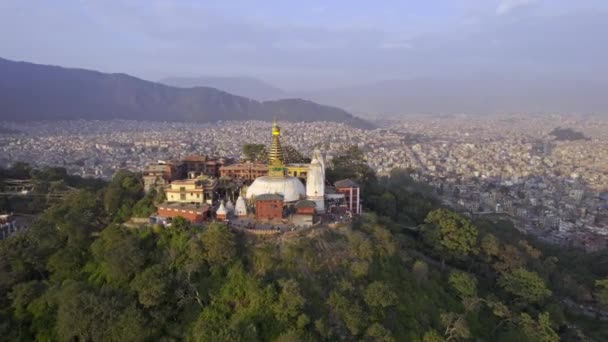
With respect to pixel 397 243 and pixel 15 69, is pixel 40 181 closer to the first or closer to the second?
pixel 397 243

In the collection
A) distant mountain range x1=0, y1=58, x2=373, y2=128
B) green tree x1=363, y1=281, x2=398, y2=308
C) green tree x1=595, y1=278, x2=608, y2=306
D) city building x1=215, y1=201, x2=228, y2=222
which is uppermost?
distant mountain range x1=0, y1=58, x2=373, y2=128

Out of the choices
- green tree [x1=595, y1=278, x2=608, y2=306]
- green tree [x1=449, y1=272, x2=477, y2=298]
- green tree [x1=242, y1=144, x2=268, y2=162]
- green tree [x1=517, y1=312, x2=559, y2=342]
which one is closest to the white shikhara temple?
green tree [x1=449, y1=272, x2=477, y2=298]

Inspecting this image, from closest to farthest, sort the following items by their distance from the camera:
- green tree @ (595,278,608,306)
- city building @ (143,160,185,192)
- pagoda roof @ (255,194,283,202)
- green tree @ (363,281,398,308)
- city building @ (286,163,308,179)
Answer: green tree @ (363,281,398,308) < pagoda roof @ (255,194,283,202) < green tree @ (595,278,608,306) < city building @ (143,160,185,192) < city building @ (286,163,308,179)

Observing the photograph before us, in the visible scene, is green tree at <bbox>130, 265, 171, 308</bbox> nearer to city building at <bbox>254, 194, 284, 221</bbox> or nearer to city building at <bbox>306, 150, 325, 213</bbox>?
city building at <bbox>254, 194, 284, 221</bbox>

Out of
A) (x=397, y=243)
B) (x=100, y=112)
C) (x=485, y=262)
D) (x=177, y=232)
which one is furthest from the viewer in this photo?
(x=100, y=112)

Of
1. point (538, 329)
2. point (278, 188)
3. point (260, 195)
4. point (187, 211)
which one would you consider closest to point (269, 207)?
point (260, 195)

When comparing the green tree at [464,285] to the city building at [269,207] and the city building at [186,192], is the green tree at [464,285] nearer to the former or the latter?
the city building at [269,207]

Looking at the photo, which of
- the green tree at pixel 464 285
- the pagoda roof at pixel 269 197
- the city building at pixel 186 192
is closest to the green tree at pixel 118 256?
the city building at pixel 186 192

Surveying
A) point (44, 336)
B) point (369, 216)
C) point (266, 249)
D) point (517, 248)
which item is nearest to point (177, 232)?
point (266, 249)
